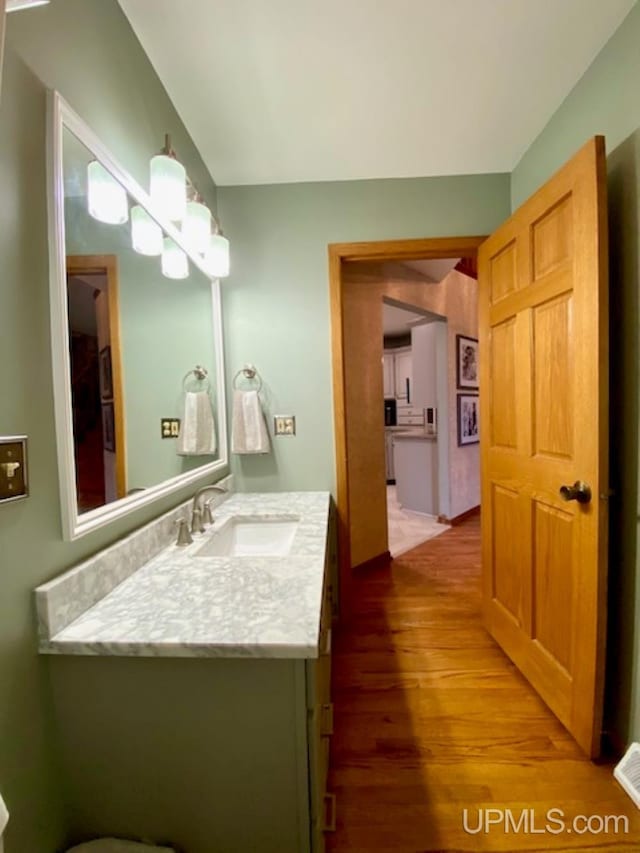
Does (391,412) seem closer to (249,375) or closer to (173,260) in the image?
(249,375)

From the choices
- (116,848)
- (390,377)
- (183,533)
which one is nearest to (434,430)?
(390,377)

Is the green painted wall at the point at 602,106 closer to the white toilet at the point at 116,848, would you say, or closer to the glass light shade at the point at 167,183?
the glass light shade at the point at 167,183

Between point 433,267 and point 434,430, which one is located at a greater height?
point 433,267

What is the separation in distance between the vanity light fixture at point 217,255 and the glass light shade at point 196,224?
141 millimetres

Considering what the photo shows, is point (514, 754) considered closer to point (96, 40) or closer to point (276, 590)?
point (276, 590)

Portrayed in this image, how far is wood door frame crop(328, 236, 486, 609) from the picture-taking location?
76.4 inches

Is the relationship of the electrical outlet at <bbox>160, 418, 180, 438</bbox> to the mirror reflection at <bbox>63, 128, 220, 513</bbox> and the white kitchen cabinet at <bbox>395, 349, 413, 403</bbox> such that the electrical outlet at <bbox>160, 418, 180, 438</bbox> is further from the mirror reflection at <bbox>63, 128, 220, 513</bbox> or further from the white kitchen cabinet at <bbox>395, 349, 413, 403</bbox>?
the white kitchen cabinet at <bbox>395, 349, 413, 403</bbox>

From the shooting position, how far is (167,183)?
119cm

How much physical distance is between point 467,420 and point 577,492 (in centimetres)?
284

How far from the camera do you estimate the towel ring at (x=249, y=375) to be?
1.97 metres

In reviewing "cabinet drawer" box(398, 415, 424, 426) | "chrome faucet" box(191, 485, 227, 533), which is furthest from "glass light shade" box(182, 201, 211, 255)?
"cabinet drawer" box(398, 415, 424, 426)

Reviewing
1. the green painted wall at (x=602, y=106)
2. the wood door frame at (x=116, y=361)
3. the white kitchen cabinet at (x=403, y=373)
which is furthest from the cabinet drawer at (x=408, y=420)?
the wood door frame at (x=116, y=361)

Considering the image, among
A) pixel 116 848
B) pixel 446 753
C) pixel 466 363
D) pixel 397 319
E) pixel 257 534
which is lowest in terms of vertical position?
pixel 446 753

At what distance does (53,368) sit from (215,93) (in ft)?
4.27
